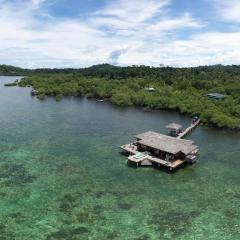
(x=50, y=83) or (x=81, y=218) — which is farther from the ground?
(x=50, y=83)

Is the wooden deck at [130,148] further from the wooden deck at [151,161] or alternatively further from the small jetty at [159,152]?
the wooden deck at [151,161]

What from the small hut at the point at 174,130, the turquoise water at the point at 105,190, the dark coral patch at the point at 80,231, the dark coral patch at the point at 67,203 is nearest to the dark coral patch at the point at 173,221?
the turquoise water at the point at 105,190

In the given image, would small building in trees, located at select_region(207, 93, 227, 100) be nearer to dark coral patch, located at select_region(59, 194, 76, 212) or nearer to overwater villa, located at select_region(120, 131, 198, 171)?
overwater villa, located at select_region(120, 131, 198, 171)

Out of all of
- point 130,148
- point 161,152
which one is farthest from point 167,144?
point 130,148

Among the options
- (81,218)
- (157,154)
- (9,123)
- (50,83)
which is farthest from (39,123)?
(50,83)

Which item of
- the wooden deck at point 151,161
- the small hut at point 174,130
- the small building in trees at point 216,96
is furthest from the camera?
the small building in trees at point 216,96

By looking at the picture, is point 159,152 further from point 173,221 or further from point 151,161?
point 173,221

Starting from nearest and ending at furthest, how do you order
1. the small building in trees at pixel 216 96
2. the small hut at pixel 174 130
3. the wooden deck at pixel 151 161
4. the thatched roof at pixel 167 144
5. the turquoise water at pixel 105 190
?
the turquoise water at pixel 105 190 → the wooden deck at pixel 151 161 → the thatched roof at pixel 167 144 → the small hut at pixel 174 130 → the small building in trees at pixel 216 96

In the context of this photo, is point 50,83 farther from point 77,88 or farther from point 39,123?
point 39,123
